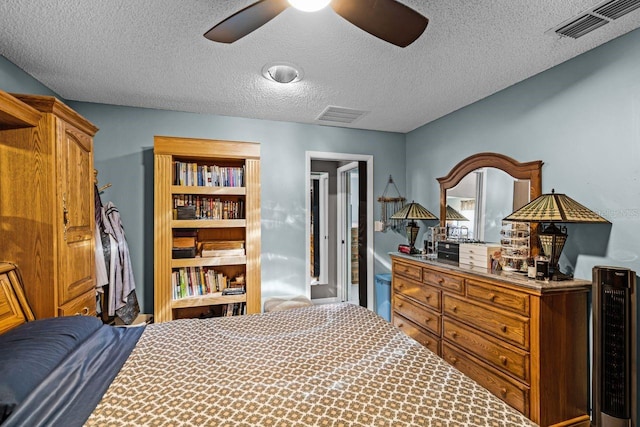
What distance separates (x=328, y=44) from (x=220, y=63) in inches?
31.7

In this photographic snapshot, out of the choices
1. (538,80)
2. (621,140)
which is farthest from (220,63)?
(621,140)

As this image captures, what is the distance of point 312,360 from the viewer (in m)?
1.47

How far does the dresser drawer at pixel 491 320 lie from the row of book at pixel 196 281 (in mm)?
2152

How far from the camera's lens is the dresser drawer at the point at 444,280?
2555 mm

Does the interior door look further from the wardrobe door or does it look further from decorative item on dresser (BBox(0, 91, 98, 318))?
decorative item on dresser (BBox(0, 91, 98, 318))

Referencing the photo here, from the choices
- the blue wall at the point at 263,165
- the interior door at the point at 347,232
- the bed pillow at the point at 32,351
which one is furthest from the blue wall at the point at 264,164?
the bed pillow at the point at 32,351

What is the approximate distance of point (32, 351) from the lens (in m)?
1.19

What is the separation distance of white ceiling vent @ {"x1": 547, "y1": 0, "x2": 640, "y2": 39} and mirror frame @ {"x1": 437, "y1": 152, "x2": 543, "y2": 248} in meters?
0.90

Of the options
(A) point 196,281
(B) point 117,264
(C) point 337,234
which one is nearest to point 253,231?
(A) point 196,281

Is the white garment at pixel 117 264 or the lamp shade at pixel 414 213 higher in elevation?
the lamp shade at pixel 414 213

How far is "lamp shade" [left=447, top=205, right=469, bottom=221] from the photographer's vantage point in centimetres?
324

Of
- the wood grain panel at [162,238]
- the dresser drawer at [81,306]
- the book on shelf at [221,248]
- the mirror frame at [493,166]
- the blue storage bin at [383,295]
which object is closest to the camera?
the dresser drawer at [81,306]

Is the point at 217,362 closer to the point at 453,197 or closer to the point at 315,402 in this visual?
the point at 315,402

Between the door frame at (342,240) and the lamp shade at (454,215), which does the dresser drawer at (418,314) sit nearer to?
the lamp shade at (454,215)
